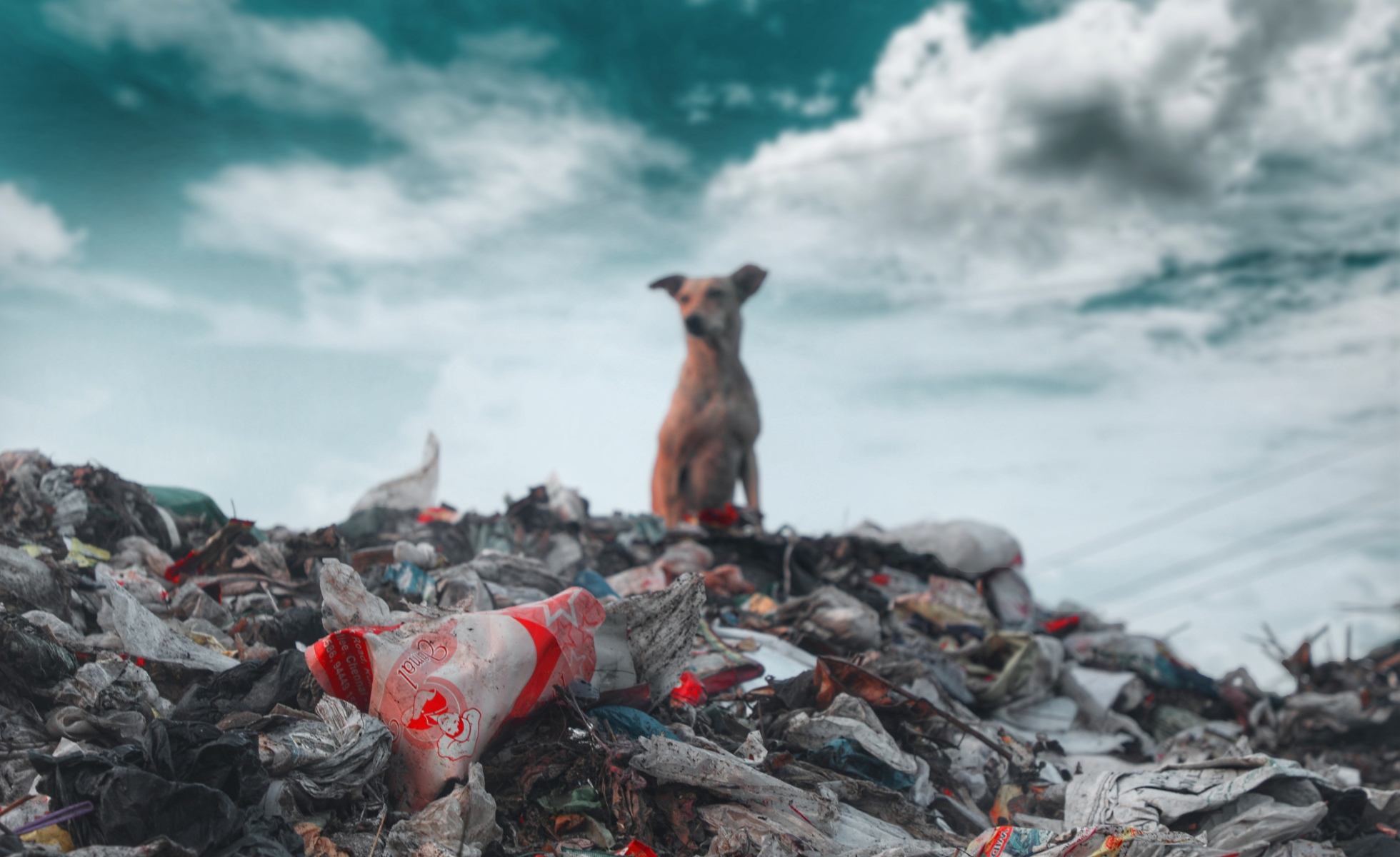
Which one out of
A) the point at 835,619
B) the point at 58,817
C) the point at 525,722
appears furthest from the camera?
the point at 835,619

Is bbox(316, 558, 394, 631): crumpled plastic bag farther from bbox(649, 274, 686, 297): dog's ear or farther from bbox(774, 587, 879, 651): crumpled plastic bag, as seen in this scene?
bbox(649, 274, 686, 297): dog's ear

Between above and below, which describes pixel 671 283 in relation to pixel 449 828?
above

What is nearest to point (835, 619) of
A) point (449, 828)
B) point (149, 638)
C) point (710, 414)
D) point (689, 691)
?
point (689, 691)

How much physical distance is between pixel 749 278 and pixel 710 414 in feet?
3.56

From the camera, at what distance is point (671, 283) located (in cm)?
808

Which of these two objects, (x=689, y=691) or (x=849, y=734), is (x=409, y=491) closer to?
(x=689, y=691)

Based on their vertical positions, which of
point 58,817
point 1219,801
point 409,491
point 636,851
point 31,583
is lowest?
point 1219,801

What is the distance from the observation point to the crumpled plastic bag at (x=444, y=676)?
2.44 m

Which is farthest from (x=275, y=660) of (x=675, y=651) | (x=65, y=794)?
(x=675, y=651)

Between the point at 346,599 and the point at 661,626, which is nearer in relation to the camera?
the point at 346,599

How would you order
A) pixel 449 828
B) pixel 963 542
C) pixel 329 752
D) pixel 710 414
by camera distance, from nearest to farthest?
pixel 449 828
pixel 329 752
pixel 963 542
pixel 710 414

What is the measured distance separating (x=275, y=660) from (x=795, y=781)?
55.4 inches

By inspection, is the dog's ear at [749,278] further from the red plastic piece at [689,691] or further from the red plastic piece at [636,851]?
the red plastic piece at [636,851]

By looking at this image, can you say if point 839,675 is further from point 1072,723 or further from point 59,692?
point 59,692
